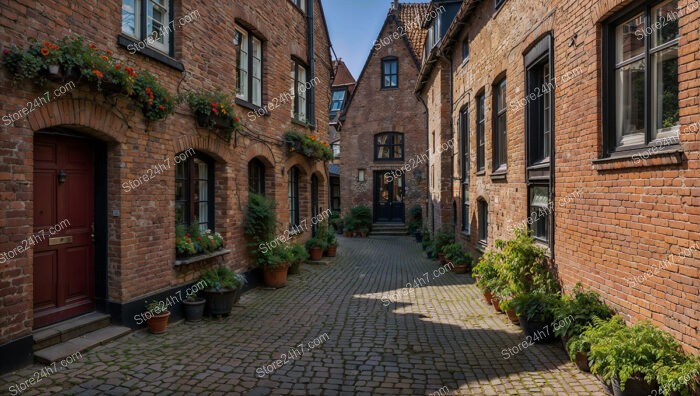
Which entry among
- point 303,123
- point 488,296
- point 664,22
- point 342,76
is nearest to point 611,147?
point 664,22

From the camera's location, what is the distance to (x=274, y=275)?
10078 millimetres

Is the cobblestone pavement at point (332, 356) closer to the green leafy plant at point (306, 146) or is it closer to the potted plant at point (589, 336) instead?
the potted plant at point (589, 336)

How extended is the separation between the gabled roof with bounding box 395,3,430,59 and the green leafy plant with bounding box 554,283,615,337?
67.0 ft

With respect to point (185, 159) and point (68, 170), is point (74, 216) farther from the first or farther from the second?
point (185, 159)

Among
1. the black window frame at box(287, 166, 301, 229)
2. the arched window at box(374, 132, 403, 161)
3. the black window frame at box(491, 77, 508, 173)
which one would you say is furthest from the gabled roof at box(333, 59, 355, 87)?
the black window frame at box(491, 77, 508, 173)

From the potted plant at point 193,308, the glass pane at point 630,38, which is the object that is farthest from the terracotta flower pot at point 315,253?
the glass pane at point 630,38

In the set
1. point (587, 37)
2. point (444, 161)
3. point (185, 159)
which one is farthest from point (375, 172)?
point (587, 37)

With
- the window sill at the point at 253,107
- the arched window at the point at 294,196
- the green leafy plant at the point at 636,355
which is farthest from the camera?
the arched window at the point at 294,196

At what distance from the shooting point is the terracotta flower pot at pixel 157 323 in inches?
255

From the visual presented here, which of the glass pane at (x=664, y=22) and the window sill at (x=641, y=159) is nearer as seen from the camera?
the window sill at (x=641, y=159)

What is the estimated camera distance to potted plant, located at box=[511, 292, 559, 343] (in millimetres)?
6023

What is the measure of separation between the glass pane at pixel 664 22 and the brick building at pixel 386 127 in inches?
748

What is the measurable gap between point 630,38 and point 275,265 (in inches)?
291

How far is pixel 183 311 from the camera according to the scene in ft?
24.1
